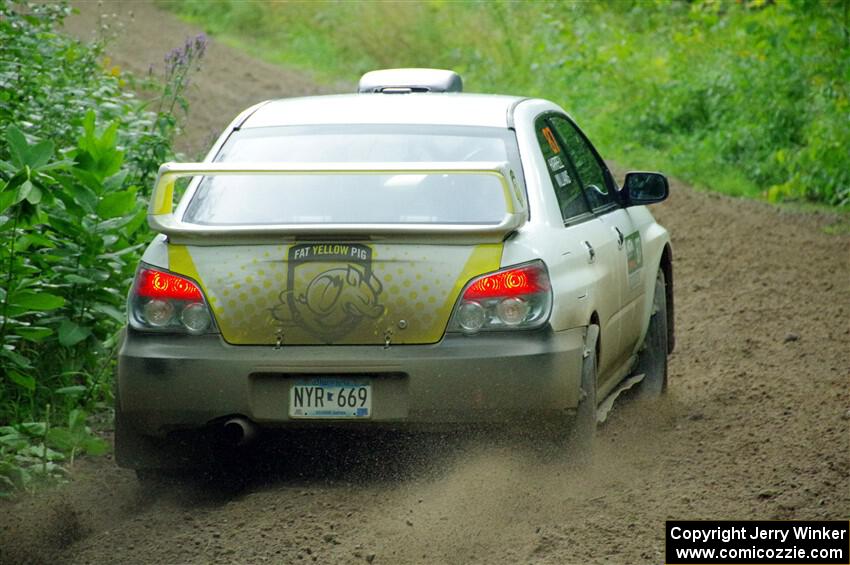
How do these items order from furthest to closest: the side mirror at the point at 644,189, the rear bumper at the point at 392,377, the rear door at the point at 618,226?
the side mirror at the point at 644,189
the rear door at the point at 618,226
the rear bumper at the point at 392,377

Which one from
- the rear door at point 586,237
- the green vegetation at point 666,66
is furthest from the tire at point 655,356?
the green vegetation at point 666,66

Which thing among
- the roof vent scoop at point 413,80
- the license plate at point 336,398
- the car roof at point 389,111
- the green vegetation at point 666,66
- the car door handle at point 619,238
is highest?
the car roof at point 389,111

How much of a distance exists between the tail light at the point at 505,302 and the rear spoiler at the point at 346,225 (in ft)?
0.53

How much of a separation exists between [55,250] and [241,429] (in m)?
1.97

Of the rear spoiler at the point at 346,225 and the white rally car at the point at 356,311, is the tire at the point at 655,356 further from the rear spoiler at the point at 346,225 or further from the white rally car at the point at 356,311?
the rear spoiler at the point at 346,225

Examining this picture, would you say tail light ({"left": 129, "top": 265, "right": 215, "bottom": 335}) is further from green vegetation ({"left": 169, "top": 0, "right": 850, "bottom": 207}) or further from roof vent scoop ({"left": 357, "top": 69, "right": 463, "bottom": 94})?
green vegetation ({"left": 169, "top": 0, "right": 850, "bottom": 207})

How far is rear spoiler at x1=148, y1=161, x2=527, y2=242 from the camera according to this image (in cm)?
535

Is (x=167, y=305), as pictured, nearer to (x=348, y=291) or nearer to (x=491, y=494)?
(x=348, y=291)

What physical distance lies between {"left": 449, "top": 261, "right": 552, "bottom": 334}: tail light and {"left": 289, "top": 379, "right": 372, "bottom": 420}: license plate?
1.33 ft

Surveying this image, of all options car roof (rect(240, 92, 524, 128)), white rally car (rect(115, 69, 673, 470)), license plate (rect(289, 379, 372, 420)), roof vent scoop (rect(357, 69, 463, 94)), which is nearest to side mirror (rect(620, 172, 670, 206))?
car roof (rect(240, 92, 524, 128))

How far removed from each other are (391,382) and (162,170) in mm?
1182

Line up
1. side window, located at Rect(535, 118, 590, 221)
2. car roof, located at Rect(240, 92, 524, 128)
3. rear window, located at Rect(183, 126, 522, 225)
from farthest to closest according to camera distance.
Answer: car roof, located at Rect(240, 92, 524, 128) < side window, located at Rect(535, 118, 590, 221) < rear window, located at Rect(183, 126, 522, 225)

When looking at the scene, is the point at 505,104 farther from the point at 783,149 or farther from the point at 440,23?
the point at 440,23

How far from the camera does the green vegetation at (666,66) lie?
1545cm
